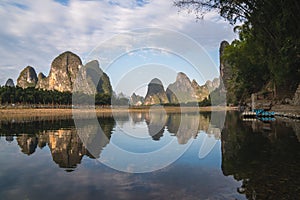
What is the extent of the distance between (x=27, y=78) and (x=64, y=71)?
29213 mm

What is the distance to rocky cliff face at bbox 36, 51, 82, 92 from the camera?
155 meters

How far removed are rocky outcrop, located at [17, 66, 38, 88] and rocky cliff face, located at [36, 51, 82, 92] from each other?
49.9 feet

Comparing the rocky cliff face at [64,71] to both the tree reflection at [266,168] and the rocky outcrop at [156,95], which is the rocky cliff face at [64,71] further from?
the tree reflection at [266,168]

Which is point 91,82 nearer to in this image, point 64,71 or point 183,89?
point 64,71

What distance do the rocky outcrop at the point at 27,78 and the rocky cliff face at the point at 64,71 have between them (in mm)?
15211

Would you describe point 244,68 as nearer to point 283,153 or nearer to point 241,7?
point 241,7

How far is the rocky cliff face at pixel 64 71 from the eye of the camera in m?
155

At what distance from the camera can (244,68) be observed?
49062 mm

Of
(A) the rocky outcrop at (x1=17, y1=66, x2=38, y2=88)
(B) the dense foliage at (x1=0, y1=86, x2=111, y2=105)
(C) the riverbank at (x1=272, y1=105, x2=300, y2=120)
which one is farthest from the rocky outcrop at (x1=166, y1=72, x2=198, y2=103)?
(A) the rocky outcrop at (x1=17, y1=66, x2=38, y2=88)

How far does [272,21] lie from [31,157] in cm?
1374

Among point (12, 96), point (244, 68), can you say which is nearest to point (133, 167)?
point (244, 68)

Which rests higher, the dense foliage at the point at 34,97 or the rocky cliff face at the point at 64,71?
the rocky cliff face at the point at 64,71

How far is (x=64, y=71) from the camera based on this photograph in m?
156

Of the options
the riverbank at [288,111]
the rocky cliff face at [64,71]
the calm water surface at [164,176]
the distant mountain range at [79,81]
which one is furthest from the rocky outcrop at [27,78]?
the calm water surface at [164,176]
